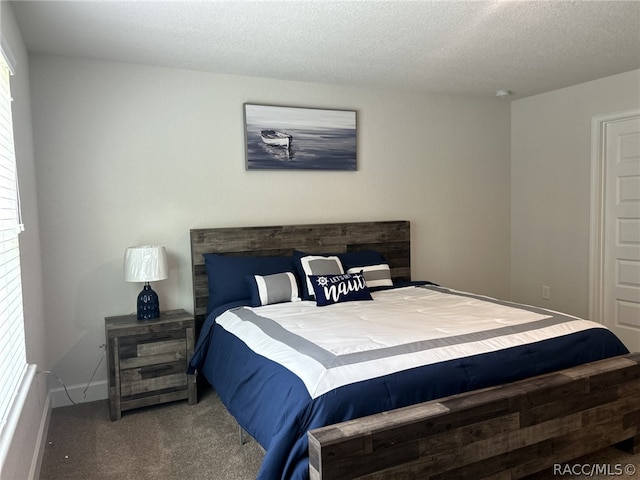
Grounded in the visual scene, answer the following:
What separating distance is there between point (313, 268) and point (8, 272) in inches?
74.9

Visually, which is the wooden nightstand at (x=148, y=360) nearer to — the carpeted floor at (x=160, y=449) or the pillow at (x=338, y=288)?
the carpeted floor at (x=160, y=449)

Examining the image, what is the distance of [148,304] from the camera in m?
3.32

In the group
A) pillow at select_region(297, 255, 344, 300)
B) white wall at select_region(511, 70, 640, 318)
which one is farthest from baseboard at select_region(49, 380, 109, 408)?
white wall at select_region(511, 70, 640, 318)

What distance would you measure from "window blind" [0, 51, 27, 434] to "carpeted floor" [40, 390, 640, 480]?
2.09 feet

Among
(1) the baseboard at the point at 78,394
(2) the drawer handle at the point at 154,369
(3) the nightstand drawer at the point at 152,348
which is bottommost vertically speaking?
(1) the baseboard at the point at 78,394

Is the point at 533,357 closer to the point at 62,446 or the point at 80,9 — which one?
the point at 62,446

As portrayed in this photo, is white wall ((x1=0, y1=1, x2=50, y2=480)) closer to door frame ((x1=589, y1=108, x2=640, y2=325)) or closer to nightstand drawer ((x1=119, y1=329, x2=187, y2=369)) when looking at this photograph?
nightstand drawer ((x1=119, y1=329, x2=187, y2=369))

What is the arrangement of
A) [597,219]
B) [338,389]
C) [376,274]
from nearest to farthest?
[338,389] → [376,274] → [597,219]

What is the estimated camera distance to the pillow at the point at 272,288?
3334 millimetres

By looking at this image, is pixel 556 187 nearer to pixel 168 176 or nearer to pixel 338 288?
pixel 338 288

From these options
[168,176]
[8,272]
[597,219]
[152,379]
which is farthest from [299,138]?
[597,219]

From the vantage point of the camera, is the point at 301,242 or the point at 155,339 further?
the point at 301,242

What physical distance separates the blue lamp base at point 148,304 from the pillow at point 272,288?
63 cm

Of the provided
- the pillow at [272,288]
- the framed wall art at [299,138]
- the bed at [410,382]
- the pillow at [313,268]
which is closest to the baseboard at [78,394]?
the bed at [410,382]
